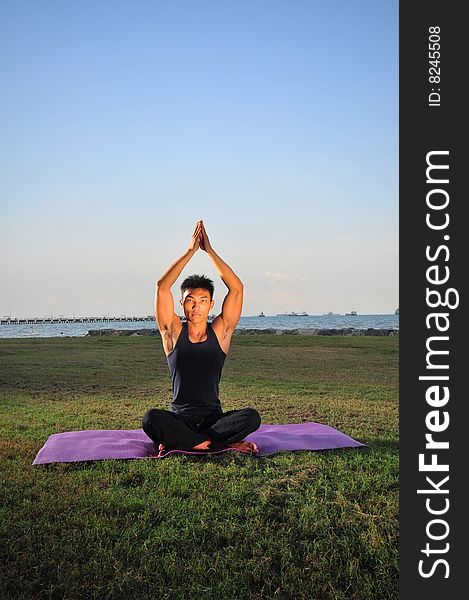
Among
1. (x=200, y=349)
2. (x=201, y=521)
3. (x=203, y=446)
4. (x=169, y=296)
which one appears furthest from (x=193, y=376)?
(x=201, y=521)

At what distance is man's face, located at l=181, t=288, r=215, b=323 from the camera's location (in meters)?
4.45

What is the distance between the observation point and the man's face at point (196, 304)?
4.45m

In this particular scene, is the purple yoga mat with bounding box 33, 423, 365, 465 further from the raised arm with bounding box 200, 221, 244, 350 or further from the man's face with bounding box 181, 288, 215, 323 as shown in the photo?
the man's face with bounding box 181, 288, 215, 323

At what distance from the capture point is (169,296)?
4406 mm

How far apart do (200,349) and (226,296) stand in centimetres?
46

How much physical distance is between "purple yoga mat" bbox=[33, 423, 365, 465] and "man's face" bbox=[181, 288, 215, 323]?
99 centimetres

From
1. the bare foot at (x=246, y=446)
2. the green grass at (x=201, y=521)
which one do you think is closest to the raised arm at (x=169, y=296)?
the bare foot at (x=246, y=446)

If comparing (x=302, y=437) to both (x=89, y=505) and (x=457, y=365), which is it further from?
(x=457, y=365)

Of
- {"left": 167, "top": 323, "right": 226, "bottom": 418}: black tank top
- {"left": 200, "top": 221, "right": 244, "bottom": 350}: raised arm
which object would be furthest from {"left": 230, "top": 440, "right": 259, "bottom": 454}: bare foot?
{"left": 200, "top": 221, "right": 244, "bottom": 350}: raised arm

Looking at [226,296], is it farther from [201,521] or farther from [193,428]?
[201,521]

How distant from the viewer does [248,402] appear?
6742mm

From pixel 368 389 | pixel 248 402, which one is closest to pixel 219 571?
pixel 248 402

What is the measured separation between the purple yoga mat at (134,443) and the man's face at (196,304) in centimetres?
99

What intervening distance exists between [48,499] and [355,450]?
2224 millimetres
